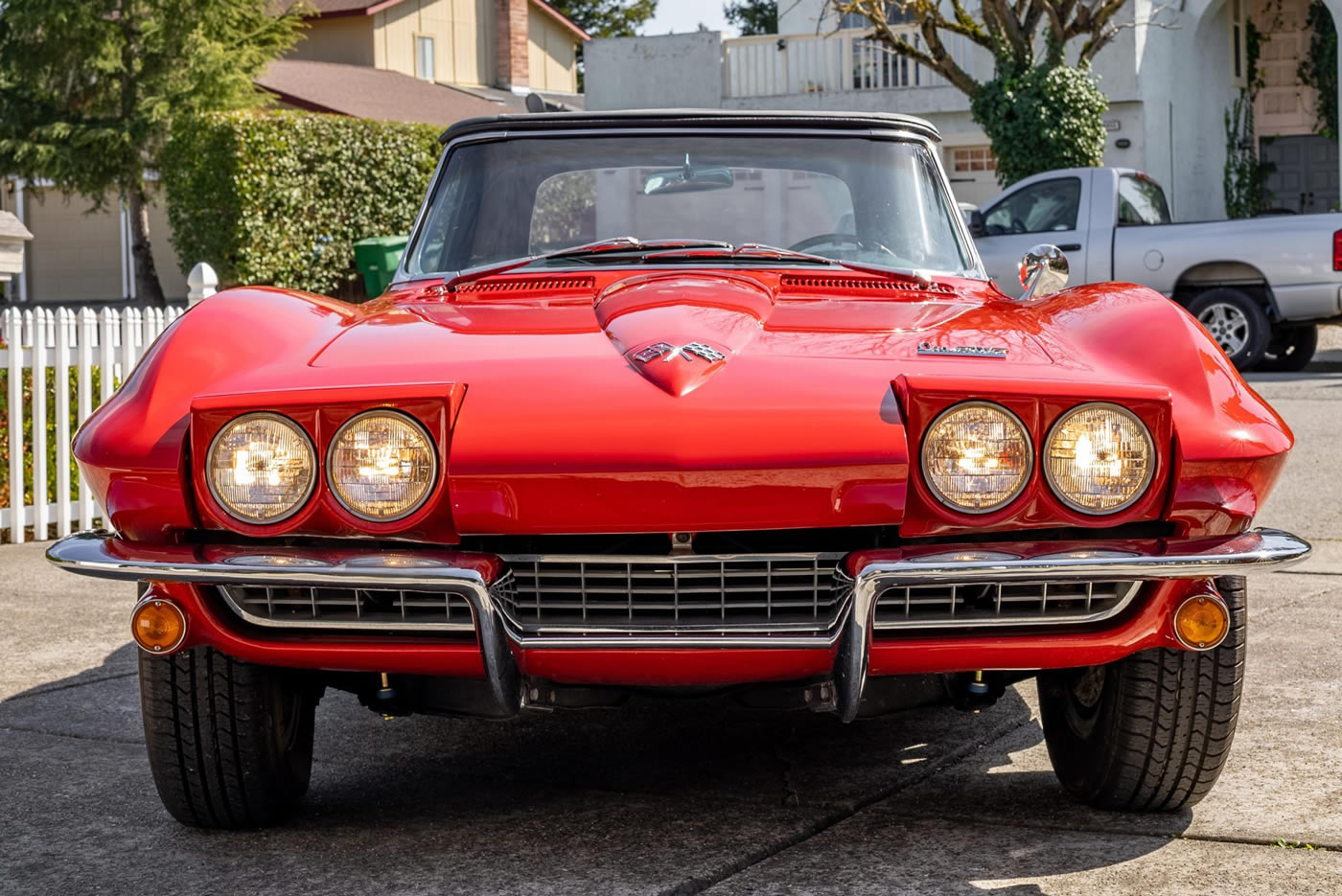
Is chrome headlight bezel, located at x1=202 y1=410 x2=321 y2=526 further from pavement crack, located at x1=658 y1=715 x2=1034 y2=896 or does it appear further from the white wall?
the white wall

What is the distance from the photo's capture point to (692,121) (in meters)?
4.59

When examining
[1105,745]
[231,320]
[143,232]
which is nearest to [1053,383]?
[1105,745]

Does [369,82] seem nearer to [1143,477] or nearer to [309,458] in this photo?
[309,458]

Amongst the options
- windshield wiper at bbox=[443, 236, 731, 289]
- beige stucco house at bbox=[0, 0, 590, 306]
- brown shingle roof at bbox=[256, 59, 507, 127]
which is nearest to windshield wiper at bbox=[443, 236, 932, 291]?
windshield wiper at bbox=[443, 236, 731, 289]

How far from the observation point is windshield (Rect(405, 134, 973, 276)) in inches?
174

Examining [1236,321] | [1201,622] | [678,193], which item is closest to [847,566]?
[1201,622]

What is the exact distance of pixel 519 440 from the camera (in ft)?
9.45

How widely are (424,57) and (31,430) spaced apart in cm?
3181

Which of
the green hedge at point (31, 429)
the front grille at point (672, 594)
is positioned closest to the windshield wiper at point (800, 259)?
the front grille at point (672, 594)

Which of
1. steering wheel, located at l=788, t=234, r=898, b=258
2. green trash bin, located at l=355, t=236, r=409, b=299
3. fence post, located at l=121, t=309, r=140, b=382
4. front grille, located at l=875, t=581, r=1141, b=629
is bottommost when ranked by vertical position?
front grille, located at l=875, t=581, r=1141, b=629

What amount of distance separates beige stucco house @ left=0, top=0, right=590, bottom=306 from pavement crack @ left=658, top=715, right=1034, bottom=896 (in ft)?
72.5

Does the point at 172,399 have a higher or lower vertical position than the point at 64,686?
higher

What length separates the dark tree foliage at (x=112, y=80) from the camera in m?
26.0

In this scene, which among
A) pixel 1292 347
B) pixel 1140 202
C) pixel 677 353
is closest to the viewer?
pixel 677 353
